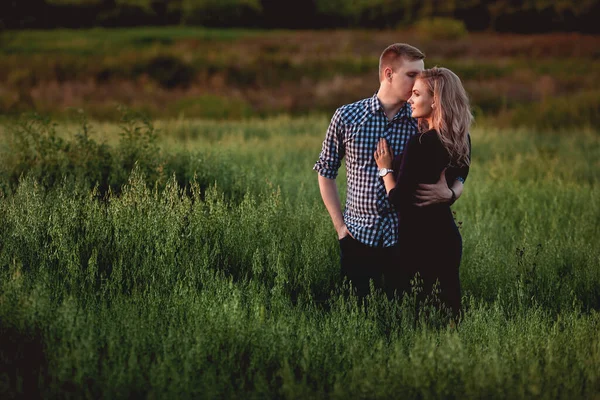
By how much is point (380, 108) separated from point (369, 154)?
1.04ft

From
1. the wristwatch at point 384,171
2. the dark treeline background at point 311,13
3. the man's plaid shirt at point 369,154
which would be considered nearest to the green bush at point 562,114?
the man's plaid shirt at point 369,154

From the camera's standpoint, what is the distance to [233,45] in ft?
123

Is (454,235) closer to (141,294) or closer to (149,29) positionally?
(141,294)

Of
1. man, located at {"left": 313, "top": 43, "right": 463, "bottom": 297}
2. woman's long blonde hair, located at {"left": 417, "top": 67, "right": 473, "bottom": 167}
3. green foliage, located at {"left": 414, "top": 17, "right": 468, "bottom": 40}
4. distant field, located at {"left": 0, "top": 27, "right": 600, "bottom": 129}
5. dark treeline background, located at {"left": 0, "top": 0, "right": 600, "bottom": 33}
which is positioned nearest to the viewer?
woman's long blonde hair, located at {"left": 417, "top": 67, "right": 473, "bottom": 167}

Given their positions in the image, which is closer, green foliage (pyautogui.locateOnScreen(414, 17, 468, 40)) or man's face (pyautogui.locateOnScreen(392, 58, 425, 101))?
man's face (pyautogui.locateOnScreen(392, 58, 425, 101))

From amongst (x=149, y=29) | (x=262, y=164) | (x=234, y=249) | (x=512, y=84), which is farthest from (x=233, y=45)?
(x=234, y=249)

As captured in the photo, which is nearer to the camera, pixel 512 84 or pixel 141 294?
pixel 141 294

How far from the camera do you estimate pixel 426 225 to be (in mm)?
4383

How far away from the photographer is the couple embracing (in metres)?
4.27

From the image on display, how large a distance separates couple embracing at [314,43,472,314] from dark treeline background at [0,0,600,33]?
42.1 metres

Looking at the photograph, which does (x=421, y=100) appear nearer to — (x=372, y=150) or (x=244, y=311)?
(x=372, y=150)

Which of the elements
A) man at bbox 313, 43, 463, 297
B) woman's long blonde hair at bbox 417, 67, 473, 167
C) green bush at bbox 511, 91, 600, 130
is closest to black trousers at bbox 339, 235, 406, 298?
man at bbox 313, 43, 463, 297

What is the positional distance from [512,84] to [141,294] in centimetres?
2584

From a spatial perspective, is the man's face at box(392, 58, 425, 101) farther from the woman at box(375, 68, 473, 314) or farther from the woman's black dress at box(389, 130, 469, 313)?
the woman's black dress at box(389, 130, 469, 313)
